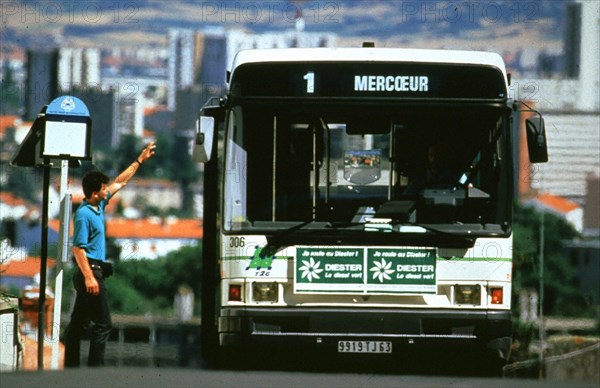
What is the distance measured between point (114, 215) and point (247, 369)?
142385mm

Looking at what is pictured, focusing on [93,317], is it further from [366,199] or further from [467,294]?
[467,294]

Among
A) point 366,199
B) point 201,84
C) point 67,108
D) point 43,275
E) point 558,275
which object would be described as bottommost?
point 558,275

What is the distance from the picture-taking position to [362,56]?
10914mm

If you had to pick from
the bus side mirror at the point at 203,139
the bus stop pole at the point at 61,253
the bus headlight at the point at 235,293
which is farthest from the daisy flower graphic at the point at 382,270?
the bus stop pole at the point at 61,253

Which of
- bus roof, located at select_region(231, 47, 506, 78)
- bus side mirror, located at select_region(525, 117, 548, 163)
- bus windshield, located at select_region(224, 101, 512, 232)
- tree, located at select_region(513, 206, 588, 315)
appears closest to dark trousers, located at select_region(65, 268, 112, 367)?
bus windshield, located at select_region(224, 101, 512, 232)

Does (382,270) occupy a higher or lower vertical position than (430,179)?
lower

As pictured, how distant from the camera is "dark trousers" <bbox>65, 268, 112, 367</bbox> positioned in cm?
1070

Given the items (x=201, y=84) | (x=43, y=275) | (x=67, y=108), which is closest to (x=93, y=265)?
(x=43, y=275)

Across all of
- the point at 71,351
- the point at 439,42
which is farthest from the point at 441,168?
the point at 439,42

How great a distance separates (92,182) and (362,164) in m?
2.22

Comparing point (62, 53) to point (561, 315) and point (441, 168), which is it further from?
point (441, 168)

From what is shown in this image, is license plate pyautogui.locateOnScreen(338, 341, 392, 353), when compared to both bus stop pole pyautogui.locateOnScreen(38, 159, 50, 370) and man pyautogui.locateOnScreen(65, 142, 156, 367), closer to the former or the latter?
man pyautogui.locateOnScreen(65, 142, 156, 367)

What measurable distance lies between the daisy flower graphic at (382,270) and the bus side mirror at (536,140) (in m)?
1.50

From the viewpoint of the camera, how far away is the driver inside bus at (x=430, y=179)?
424 inches
